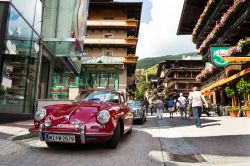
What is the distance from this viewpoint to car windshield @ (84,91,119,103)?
266 inches

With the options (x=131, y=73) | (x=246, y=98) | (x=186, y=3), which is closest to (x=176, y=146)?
(x=246, y=98)

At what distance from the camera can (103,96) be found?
22.6 feet

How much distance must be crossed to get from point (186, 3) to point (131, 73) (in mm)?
13731

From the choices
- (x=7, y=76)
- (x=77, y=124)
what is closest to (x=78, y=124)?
(x=77, y=124)

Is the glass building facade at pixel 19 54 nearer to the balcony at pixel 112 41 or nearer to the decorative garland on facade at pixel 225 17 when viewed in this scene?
the decorative garland on facade at pixel 225 17

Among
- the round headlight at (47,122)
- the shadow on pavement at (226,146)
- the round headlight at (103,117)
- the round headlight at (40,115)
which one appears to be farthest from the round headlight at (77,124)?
the shadow on pavement at (226,146)

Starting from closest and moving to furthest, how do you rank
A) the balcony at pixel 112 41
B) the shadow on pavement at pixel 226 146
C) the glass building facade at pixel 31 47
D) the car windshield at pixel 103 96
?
1. the shadow on pavement at pixel 226 146
2. the car windshield at pixel 103 96
3. the glass building facade at pixel 31 47
4. the balcony at pixel 112 41

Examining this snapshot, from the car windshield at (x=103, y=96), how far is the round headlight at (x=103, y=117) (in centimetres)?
177

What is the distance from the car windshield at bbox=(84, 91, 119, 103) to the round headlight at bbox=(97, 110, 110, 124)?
1.77 meters

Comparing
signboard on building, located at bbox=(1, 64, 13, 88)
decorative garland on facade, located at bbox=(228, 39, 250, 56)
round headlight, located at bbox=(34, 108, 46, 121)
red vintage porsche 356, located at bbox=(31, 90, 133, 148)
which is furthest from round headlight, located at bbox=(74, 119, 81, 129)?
decorative garland on facade, located at bbox=(228, 39, 250, 56)

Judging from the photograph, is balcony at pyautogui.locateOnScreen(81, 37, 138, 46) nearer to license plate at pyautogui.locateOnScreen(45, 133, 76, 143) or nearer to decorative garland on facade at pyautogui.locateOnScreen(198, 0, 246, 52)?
decorative garland on facade at pyautogui.locateOnScreen(198, 0, 246, 52)

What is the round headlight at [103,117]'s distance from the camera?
15.8 feet

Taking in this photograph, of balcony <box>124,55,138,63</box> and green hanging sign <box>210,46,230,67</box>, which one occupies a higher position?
balcony <box>124,55,138,63</box>

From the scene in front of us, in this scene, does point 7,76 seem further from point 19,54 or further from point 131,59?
point 131,59
